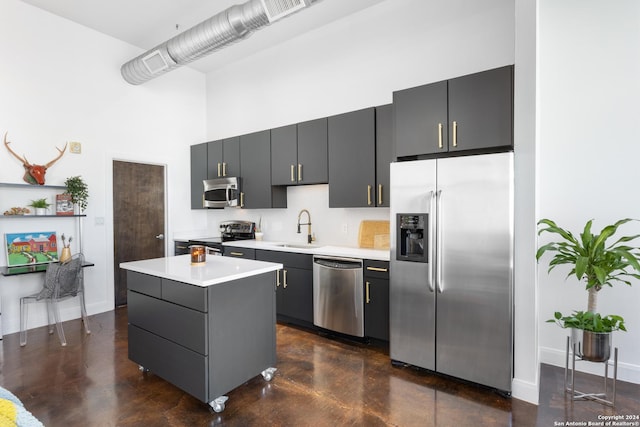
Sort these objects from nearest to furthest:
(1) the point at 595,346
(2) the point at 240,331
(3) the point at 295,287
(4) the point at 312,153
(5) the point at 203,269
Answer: (1) the point at 595,346, (2) the point at 240,331, (5) the point at 203,269, (3) the point at 295,287, (4) the point at 312,153

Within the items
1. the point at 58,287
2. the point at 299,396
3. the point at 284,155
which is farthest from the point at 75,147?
the point at 299,396

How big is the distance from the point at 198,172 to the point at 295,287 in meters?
2.91

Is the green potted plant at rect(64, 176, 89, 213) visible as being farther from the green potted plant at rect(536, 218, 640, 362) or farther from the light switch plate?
the green potted plant at rect(536, 218, 640, 362)

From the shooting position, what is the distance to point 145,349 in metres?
2.62

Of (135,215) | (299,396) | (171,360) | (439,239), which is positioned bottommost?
(299,396)

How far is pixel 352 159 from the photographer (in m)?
3.70

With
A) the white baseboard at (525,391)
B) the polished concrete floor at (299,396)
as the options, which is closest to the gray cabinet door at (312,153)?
the polished concrete floor at (299,396)

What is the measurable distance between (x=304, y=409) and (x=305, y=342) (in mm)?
1194

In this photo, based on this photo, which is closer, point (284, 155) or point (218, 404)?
point (218, 404)

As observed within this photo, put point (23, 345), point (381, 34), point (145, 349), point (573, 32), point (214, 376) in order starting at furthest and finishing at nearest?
point (381, 34) → point (23, 345) → point (573, 32) → point (145, 349) → point (214, 376)

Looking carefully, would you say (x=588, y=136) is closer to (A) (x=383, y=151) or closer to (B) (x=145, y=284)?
(A) (x=383, y=151)

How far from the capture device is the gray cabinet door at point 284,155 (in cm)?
424

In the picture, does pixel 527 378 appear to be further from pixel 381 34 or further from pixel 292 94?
pixel 292 94

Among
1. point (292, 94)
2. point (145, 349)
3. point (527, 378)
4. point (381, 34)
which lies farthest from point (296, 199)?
point (527, 378)
